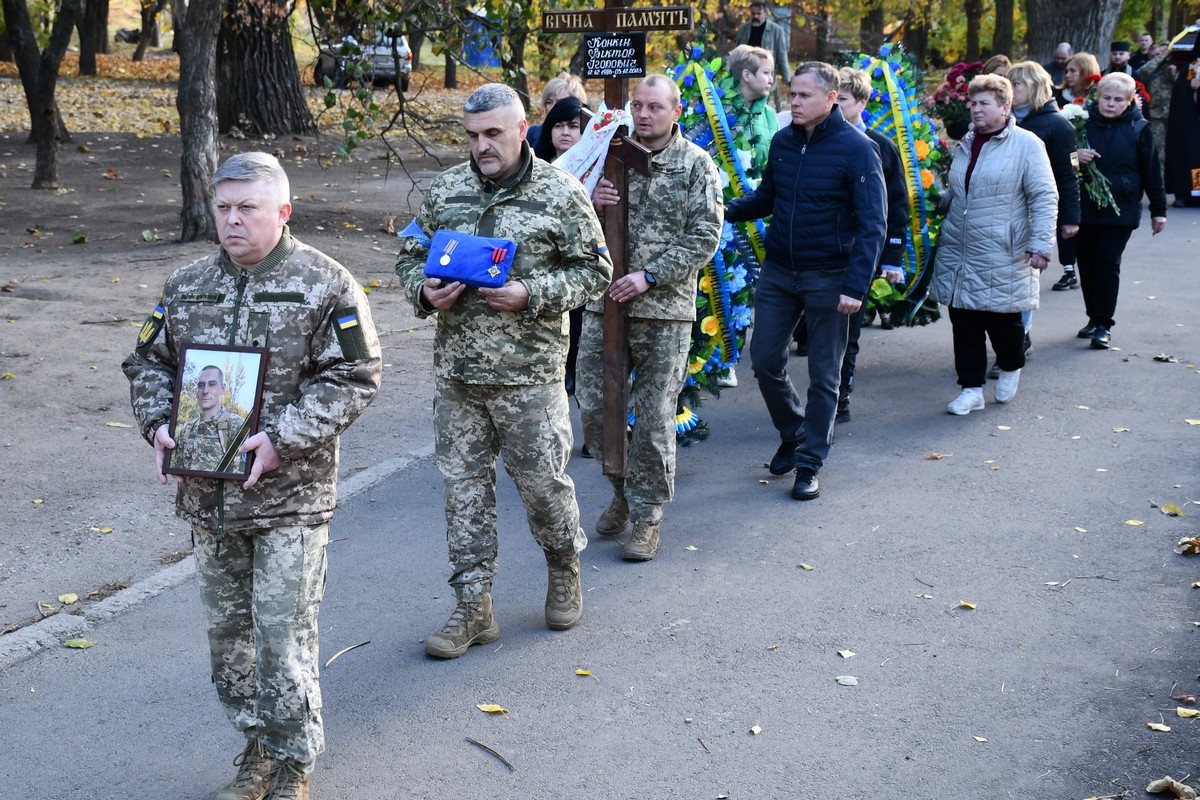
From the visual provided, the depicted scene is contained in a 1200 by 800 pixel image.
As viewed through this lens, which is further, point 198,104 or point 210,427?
point 198,104

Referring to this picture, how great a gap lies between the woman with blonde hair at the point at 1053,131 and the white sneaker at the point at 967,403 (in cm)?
137

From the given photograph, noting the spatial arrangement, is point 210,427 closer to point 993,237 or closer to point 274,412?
point 274,412

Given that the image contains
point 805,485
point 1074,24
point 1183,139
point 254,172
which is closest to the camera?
point 254,172

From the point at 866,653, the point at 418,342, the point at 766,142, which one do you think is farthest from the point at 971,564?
the point at 418,342

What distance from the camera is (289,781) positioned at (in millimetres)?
3920

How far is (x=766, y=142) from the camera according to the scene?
332 inches

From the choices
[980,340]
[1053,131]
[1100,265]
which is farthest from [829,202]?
[1100,265]

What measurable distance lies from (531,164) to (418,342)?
559 centimetres

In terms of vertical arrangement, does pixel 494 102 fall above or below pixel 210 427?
above

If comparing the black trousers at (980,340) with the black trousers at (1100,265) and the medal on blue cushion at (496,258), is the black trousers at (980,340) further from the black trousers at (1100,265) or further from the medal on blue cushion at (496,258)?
the medal on blue cushion at (496,258)

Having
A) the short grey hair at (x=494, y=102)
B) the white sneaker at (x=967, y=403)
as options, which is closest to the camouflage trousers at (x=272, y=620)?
the short grey hair at (x=494, y=102)

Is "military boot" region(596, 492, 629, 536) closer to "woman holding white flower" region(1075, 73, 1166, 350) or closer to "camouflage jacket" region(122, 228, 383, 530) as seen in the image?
"camouflage jacket" region(122, 228, 383, 530)

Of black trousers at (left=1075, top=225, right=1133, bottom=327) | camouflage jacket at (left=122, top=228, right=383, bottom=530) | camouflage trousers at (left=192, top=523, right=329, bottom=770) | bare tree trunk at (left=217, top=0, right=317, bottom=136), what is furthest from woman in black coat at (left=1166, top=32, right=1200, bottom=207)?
A: camouflage trousers at (left=192, top=523, right=329, bottom=770)

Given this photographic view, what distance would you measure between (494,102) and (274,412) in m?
1.54
